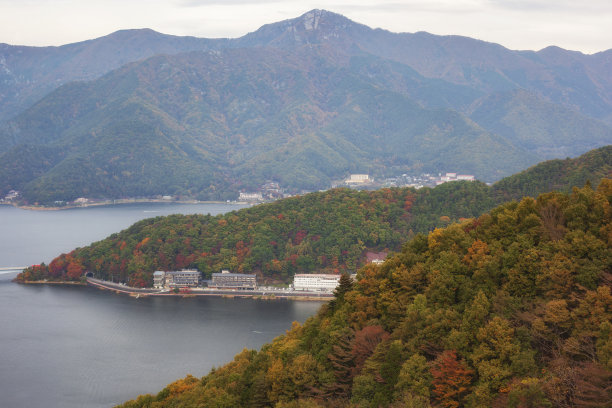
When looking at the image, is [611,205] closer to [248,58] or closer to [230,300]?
[230,300]

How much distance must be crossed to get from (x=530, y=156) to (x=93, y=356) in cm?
11485

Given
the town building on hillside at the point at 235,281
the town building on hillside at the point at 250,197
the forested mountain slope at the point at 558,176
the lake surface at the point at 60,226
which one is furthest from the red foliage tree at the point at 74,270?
the town building on hillside at the point at 250,197

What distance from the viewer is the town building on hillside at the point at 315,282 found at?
40.9 m

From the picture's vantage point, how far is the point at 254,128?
508 feet

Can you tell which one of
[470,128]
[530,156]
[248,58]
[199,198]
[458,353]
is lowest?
[458,353]

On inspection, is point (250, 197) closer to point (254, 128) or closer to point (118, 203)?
point (118, 203)

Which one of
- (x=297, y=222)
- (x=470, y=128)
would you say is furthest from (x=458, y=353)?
(x=470, y=128)

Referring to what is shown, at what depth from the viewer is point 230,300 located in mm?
39781

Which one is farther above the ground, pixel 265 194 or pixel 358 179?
pixel 358 179

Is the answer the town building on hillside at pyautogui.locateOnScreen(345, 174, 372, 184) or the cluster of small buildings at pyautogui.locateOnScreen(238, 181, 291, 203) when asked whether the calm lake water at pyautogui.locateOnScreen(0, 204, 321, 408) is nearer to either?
the cluster of small buildings at pyautogui.locateOnScreen(238, 181, 291, 203)

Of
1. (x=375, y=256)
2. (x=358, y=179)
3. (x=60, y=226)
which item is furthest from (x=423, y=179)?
(x=375, y=256)

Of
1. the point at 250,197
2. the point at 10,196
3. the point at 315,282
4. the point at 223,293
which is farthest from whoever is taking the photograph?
the point at 250,197

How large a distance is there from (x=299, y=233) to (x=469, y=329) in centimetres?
3382

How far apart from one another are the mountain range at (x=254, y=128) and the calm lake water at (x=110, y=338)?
2402 inches
